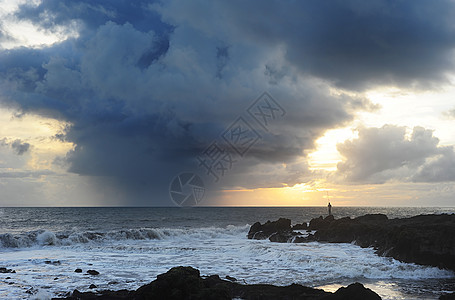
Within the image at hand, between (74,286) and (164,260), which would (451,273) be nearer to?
(164,260)

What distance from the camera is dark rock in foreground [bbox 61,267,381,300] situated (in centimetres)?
1170

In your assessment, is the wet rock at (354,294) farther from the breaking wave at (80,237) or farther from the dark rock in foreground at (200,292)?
the breaking wave at (80,237)

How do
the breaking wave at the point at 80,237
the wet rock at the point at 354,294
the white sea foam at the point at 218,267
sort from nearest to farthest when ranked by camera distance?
the wet rock at the point at 354,294 < the white sea foam at the point at 218,267 < the breaking wave at the point at 80,237

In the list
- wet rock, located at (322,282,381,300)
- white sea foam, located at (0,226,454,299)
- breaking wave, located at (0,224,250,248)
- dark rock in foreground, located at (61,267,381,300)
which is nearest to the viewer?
wet rock, located at (322,282,381,300)

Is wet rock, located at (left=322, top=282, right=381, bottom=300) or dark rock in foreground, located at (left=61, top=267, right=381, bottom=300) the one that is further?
dark rock in foreground, located at (left=61, top=267, right=381, bottom=300)

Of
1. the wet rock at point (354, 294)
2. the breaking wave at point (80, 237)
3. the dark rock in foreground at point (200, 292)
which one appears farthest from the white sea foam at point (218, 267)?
the breaking wave at point (80, 237)

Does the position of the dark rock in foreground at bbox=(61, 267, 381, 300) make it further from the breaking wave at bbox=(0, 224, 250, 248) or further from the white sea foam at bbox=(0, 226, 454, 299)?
the breaking wave at bbox=(0, 224, 250, 248)

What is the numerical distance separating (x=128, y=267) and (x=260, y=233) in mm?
22787

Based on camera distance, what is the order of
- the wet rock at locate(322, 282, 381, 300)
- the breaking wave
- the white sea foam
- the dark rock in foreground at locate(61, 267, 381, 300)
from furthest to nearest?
the breaking wave, the white sea foam, the dark rock in foreground at locate(61, 267, 381, 300), the wet rock at locate(322, 282, 381, 300)

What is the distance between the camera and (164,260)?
81.5ft

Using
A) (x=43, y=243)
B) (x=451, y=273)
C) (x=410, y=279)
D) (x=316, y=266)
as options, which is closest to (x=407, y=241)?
(x=451, y=273)

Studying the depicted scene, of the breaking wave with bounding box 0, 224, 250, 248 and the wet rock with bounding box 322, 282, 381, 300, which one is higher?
the wet rock with bounding box 322, 282, 381, 300

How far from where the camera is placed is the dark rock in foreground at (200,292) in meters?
11.7

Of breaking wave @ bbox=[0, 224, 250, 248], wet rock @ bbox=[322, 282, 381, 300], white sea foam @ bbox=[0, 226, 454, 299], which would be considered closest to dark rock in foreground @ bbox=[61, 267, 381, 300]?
wet rock @ bbox=[322, 282, 381, 300]
